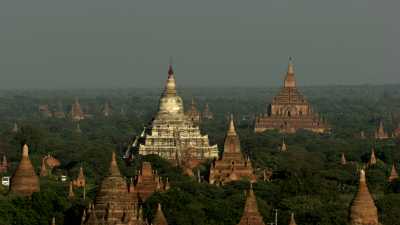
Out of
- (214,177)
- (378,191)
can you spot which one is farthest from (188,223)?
(214,177)

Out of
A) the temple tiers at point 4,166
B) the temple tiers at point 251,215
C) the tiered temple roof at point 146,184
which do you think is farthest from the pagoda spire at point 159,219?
the temple tiers at point 4,166

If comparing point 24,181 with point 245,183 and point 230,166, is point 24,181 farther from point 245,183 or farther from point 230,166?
point 230,166

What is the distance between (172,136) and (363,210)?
174ft

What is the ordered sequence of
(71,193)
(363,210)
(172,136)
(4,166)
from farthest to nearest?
(172,136) → (4,166) → (71,193) → (363,210)

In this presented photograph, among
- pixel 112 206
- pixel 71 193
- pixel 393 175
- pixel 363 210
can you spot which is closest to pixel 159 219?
pixel 112 206

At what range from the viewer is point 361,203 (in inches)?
2539

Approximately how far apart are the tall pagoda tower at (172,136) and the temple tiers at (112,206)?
167 ft

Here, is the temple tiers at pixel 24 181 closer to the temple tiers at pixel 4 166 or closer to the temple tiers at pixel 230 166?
the temple tiers at pixel 230 166

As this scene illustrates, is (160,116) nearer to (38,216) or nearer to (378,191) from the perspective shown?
(378,191)

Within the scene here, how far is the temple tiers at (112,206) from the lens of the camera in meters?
58.7

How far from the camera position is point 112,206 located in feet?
194

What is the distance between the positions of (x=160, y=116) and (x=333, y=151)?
48.1 feet

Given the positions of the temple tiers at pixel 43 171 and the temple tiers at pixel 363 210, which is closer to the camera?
the temple tiers at pixel 363 210

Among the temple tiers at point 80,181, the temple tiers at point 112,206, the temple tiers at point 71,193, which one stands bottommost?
the temple tiers at point 80,181
